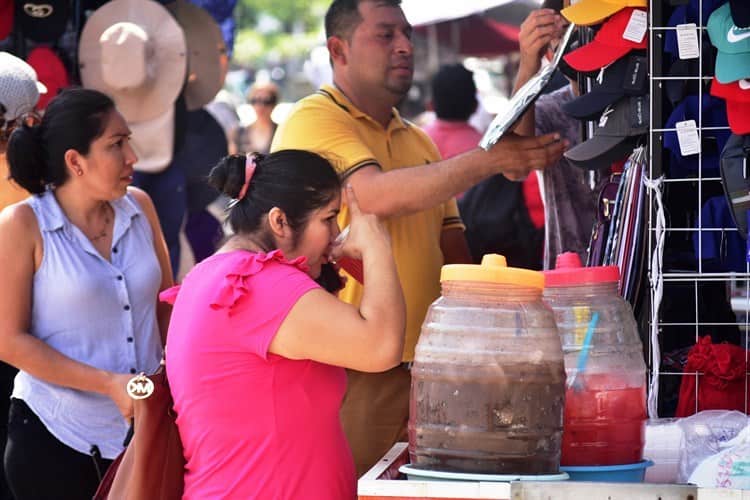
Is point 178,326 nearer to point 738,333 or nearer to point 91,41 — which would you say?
point 738,333

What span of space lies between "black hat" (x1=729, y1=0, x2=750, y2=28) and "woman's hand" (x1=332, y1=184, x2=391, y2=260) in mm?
1021

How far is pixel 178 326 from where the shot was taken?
2822 mm

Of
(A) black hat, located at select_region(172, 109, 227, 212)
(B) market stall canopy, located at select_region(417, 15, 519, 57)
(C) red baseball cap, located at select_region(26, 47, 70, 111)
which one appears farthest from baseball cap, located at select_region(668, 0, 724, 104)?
(B) market stall canopy, located at select_region(417, 15, 519, 57)

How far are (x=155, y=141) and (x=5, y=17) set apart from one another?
104 centimetres

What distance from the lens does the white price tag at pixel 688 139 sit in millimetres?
3207

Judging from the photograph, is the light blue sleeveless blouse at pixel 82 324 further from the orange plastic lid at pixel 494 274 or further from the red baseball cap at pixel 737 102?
the red baseball cap at pixel 737 102

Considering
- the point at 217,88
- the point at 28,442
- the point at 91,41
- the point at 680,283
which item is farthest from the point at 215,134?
the point at 680,283

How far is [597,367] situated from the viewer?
2.73 m

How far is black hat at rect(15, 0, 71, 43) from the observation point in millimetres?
5848

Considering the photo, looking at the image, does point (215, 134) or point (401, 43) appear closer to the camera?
point (401, 43)

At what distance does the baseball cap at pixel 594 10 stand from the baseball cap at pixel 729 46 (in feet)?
0.76

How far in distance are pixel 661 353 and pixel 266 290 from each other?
113 centimetres

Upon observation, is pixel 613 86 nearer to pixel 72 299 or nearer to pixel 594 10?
pixel 594 10

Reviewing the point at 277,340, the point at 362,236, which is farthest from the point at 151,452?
the point at 362,236
